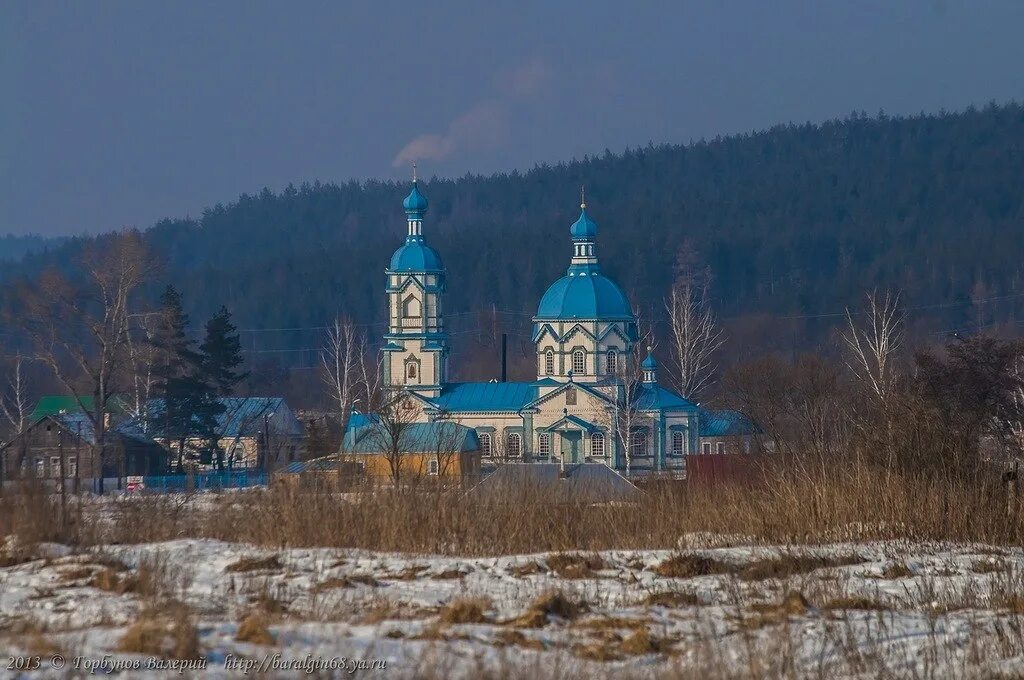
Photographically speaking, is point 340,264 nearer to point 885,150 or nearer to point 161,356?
point 885,150

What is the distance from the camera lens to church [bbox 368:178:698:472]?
188ft

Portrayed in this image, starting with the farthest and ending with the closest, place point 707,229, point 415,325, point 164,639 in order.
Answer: point 707,229 → point 415,325 → point 164,639

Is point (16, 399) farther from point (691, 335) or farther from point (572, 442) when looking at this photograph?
point (691, 335)

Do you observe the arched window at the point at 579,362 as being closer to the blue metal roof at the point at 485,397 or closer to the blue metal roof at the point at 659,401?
the blue metal roof at the point at 485,397

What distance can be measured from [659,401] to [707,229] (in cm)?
8249

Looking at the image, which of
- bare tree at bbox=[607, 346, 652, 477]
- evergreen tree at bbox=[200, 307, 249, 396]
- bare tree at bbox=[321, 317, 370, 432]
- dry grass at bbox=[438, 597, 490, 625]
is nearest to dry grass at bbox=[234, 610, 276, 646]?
dry grass at bbox=[438, 597, 490, 625]

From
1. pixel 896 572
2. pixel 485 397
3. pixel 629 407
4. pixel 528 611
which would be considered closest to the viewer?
pixel 528 611

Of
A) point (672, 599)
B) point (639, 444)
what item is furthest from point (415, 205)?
point (672, 599)

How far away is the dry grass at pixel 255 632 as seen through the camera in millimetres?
9109

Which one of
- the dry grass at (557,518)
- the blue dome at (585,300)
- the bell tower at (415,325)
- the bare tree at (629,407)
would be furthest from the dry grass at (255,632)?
the bell tower at (415,325)

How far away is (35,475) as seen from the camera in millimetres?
14844

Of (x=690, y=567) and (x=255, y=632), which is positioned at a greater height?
(x=690, y=567)

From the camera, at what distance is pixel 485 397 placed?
2347 inches

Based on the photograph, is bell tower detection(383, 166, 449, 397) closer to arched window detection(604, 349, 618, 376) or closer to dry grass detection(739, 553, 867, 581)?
arched window detection(604, 349, 618, 376)
